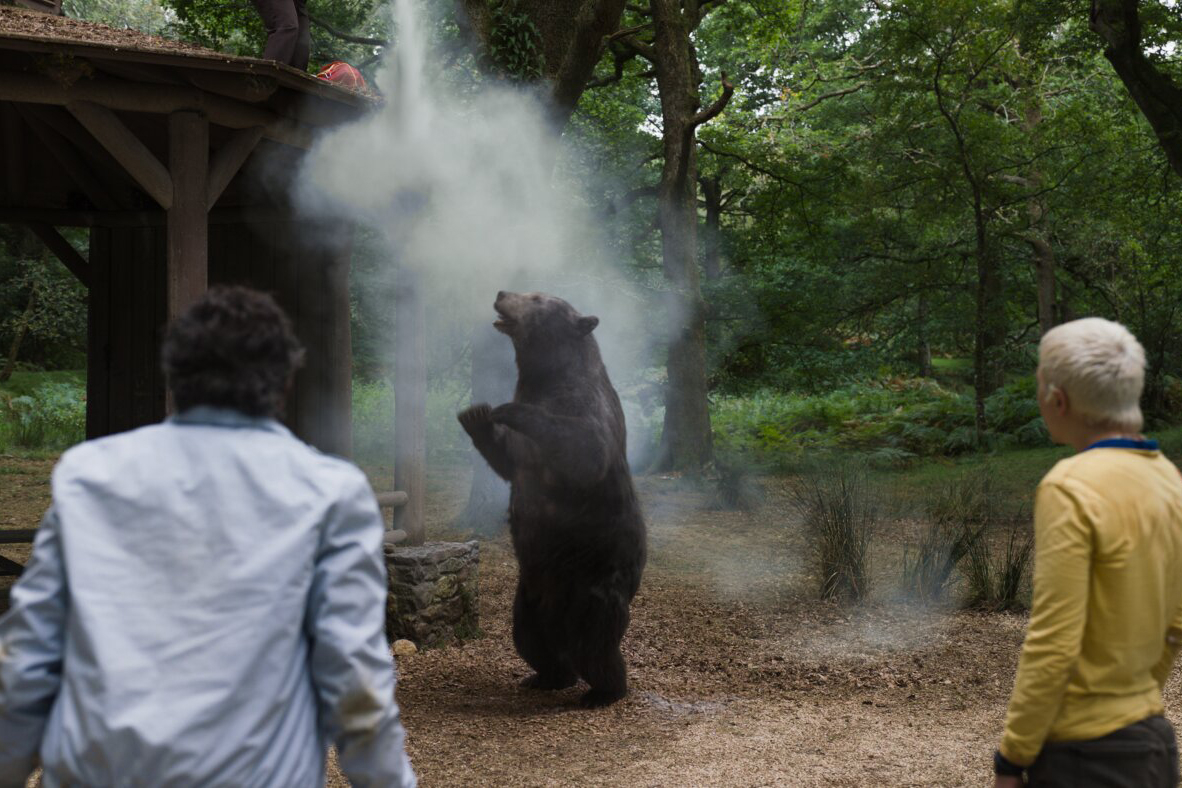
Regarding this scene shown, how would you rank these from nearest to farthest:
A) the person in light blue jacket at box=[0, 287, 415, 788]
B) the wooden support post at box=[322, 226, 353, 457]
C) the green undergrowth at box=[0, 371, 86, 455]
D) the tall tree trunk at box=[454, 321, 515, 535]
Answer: the person in light blue jacket at box=[0, 287, 415, 788], the wooden support post at box=[322, 226, 353, 457], the tall tree trunk at box=[454, 321, 515, 535], the green undergrowth at box=[0, 371, 86, 455]

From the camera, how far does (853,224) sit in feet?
54.0

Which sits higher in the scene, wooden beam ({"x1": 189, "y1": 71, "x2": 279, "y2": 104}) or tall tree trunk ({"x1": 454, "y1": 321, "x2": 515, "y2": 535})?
wooden beam ({"x1": 189, "y1": 71, "x2": 279, "y2": 104})

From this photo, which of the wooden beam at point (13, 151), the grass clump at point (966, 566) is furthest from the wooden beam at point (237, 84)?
the grass clump at point (966, 566)

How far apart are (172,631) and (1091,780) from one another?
186 cm

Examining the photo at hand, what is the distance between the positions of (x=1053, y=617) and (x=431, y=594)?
4818 millimetres

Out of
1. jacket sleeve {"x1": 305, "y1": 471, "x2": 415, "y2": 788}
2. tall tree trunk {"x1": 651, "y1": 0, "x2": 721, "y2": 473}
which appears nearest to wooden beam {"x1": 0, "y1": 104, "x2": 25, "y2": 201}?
tall tree trunk {"x1": 651, "y1": 0, "x2": 721, "y2": 473}

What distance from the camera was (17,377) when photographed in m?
19.2

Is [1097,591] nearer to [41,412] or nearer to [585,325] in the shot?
[585,325]

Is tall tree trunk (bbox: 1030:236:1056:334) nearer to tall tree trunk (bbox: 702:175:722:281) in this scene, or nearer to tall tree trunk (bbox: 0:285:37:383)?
tall tree trunk (bbox: 702:175:722:281)

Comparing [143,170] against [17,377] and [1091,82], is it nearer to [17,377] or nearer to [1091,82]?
[17,377]

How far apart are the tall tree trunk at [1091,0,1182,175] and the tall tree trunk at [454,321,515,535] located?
6.90 m

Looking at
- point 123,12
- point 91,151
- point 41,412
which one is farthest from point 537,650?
point 123,12

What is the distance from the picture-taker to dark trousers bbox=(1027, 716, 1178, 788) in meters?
2.21

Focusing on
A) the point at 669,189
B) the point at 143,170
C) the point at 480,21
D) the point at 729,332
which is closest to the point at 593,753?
the point at 143,170
